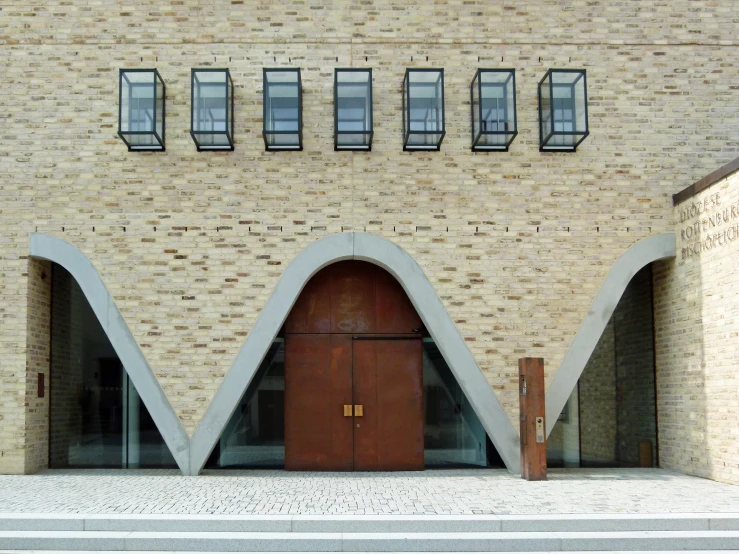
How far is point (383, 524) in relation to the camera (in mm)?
9609

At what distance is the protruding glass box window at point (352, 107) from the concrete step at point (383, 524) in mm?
7236

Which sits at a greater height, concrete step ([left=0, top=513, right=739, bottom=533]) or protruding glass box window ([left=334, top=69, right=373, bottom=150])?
protruding glass box window ([left=334, top=69, right=373, bottom=150])

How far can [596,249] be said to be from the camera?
1461 cm

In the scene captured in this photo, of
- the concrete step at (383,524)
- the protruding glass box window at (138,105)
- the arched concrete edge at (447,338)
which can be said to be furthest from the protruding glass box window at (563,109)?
the concrete step at (383,524)

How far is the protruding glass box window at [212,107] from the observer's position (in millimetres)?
14484

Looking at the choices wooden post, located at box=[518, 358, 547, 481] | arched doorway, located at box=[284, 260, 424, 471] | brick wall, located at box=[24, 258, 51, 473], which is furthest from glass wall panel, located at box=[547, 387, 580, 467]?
brick wall, located at box=[24, 258, 51, 473]

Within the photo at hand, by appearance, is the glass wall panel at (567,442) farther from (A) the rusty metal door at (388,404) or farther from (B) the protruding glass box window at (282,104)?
(B) the protruding glass box window at (282,104)

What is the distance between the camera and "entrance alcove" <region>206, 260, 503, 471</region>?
597 inches

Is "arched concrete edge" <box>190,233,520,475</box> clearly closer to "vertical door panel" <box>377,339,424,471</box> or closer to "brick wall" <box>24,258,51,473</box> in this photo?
"vertical door panel" <box>377,339,424,471</box>

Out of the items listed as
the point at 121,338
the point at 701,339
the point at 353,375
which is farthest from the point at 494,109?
the point at 121,338

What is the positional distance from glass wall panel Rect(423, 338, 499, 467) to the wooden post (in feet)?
6.52

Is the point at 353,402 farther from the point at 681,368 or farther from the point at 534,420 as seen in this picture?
the point at 681,368

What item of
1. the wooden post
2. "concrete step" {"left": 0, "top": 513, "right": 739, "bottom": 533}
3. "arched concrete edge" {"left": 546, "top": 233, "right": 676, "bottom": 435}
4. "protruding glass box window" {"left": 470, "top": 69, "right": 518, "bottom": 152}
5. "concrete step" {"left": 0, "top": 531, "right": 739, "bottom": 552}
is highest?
"protruding glass box window" {"left": 470, "top": 69, "right": 518, "bottom": 152}

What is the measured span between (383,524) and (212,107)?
8.34 metres
